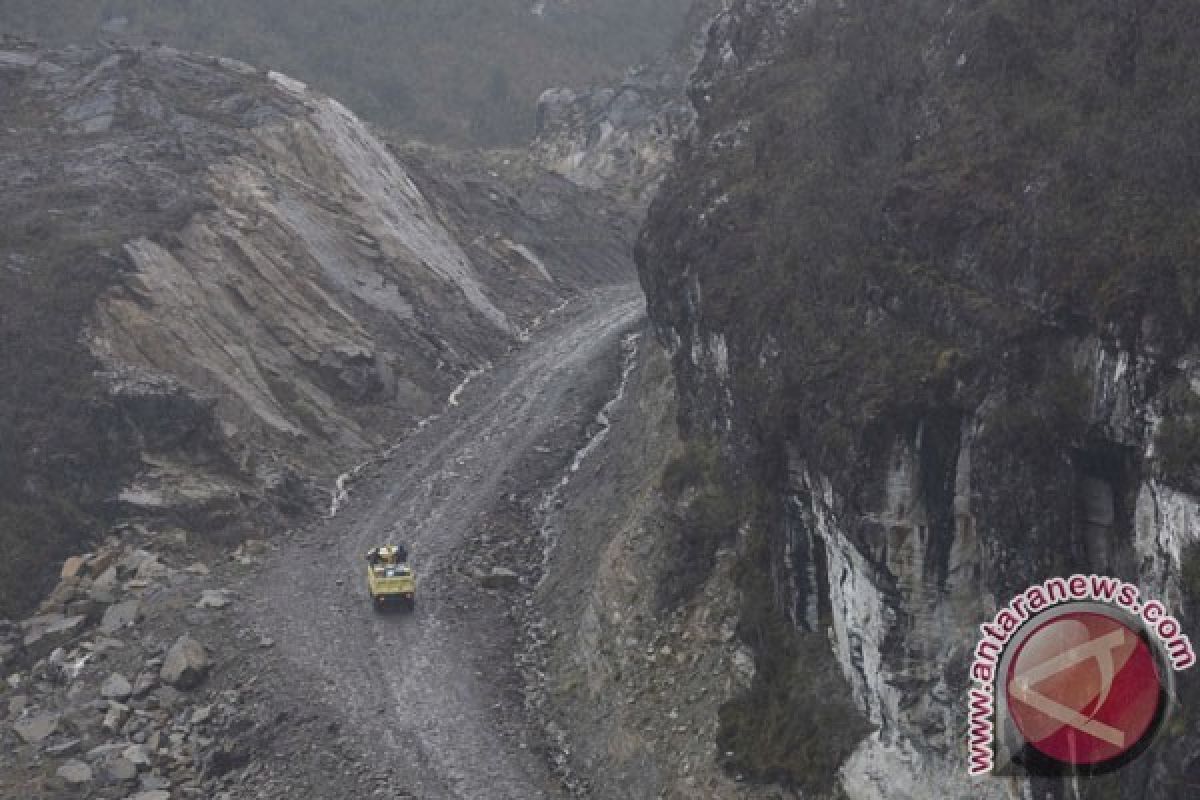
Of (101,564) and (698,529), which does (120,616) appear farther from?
(698,529)

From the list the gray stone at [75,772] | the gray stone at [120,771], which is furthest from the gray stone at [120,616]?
the gray stone at [120,771]

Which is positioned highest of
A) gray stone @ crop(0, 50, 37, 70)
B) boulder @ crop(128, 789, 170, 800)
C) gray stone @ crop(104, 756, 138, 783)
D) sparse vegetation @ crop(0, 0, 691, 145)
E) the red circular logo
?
sparse vegetation @ crop(0, 0, 691, 145)

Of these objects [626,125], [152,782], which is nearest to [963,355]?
[152,782]

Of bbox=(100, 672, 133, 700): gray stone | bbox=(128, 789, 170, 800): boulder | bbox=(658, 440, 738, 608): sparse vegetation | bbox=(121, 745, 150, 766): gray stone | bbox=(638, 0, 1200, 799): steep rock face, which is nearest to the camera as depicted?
bbox=(638, 0, 1200, 799): steep rock face

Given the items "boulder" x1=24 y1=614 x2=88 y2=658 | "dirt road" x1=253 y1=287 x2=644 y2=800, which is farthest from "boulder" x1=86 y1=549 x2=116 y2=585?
"dirt road" x1=253 y1=287 x2=644 y2=800

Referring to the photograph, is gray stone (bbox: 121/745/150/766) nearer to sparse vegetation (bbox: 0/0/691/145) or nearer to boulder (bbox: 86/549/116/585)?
boulder (bbox: 86/549/116/585)

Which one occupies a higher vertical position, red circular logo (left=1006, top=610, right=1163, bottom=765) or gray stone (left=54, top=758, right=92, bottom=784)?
red circular logo (left=1006, top=610, right=1163, bottom=765)

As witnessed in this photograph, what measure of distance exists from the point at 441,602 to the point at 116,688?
753cm

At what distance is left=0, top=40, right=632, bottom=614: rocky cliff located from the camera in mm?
39125

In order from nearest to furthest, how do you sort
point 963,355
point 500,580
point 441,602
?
point 963,355 → point 441,602 → point 500,580

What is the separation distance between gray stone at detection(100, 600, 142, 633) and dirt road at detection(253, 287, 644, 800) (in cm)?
289

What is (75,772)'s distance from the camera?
2808 centimetres

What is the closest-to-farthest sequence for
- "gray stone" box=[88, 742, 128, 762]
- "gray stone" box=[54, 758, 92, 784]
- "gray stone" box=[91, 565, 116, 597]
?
1. "gray stone" box=[54, 758, 92, 784]
2. "gray stone" box=[88, 742, 128, 762]
3. "gray stone" box=[91, 565, 116, 597]

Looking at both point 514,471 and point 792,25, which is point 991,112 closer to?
point 792,25
